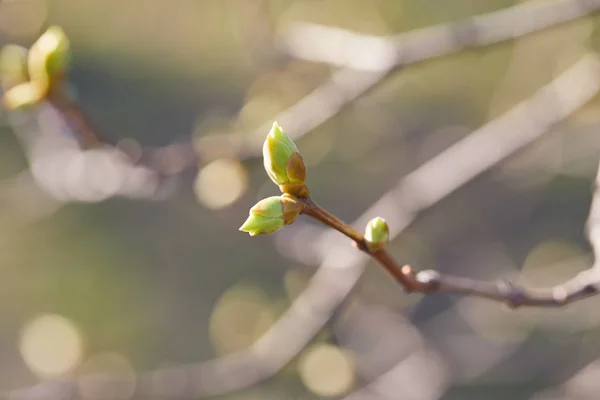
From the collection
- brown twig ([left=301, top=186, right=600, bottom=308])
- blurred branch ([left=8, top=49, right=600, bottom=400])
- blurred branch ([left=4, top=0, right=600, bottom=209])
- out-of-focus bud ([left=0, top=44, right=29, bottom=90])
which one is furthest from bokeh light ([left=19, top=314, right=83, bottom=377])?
brown twig ([left=301, top=186, right=600, bottom=308])

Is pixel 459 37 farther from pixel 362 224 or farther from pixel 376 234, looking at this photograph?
pixel 376 234

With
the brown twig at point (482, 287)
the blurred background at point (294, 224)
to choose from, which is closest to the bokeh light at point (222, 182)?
the blurred background at point (294, 224)

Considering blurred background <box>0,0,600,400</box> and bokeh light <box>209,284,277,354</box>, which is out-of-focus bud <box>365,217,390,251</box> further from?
bokeh light <box>209,284,277,354</box>

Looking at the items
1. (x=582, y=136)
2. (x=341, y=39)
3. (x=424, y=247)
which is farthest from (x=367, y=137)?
(x=341, y=39)

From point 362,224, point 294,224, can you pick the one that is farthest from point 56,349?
point 362,224

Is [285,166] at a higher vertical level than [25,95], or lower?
lower

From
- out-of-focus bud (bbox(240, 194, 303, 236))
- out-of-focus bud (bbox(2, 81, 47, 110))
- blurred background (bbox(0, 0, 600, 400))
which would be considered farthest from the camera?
blurred background (bbox(0, 0, 600, 400))

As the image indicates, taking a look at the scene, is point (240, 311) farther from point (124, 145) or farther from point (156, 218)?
point (156, 218)

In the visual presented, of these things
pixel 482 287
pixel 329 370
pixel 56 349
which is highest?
pixel 56 349
